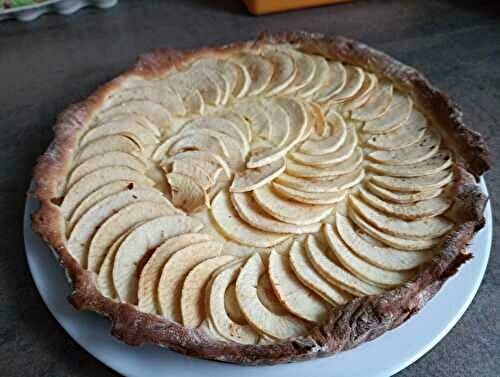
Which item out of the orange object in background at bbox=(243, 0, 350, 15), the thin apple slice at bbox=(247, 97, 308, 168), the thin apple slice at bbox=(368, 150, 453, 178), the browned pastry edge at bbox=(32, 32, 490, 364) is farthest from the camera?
the orange object in background at bbox=(243, 0, 350, 15)

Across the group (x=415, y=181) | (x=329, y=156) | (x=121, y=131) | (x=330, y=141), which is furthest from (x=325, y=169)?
(x=121, y=131)

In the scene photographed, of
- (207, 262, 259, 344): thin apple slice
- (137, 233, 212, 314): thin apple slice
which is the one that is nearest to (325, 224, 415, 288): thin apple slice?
(207, 262, 259, 344): thin apple slice

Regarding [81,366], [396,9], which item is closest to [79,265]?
[81,366]

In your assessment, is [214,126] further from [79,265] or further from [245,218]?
[79,265]

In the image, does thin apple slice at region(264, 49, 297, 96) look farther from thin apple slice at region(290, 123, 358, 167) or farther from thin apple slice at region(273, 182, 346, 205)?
thin apple slice at region(273, 182, 346, 205)

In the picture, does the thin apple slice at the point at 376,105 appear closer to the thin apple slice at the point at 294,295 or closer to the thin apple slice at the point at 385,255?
the thin apple slice at the point at 385,255

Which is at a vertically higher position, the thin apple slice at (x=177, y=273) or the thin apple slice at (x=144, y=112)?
the thin apple slice at (x=144, y=112)

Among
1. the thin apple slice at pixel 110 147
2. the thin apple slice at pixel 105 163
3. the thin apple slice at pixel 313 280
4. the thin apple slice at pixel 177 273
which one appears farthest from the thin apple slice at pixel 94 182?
the thin apple slice at pixel 313 280

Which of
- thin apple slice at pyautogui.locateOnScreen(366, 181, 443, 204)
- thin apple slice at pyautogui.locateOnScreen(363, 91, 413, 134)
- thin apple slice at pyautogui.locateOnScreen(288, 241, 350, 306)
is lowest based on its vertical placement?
thin apple slice at pyautogui.locateOnScreen(288, 241, 350, 306)
